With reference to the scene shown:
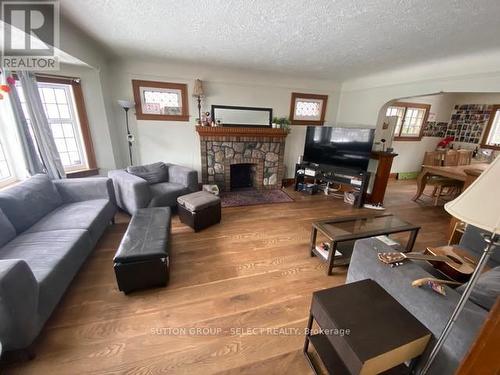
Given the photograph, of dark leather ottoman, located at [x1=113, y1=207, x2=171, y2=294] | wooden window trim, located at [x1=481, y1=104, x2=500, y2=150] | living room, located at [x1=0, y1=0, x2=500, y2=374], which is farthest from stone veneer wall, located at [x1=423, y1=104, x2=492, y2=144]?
dark leather ottoman, located at [x1=113, y1=207, x2=171, y2=294]

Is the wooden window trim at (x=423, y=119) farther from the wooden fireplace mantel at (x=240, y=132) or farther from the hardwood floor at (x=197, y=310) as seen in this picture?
the hardwood floor at (x=197, y=310)

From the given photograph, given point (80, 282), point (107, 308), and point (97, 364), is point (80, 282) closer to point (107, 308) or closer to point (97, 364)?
point (107, 308)

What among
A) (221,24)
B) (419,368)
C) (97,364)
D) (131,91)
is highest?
(221,24)

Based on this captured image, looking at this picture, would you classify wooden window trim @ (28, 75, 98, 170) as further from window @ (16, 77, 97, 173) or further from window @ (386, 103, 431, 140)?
window @ (386, 103, 431, 140)

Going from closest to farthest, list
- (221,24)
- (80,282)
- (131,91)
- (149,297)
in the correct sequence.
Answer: (149,297) < (80,282) < (221,24) < (131,91)

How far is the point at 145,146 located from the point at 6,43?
1.90 m

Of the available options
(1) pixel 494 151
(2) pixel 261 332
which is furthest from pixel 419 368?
(1) pixel 494 151

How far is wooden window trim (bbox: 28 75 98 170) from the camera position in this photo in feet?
8.95

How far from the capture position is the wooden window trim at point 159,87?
3.43 meters

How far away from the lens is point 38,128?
246cm

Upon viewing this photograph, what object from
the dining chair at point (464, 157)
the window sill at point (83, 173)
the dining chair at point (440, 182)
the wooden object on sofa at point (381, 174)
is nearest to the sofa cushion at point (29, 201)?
the window sill at point (83, 173)

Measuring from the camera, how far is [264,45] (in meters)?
2.48

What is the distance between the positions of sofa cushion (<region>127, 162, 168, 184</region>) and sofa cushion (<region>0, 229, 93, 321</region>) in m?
1.42


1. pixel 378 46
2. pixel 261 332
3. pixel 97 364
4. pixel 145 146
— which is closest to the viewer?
pixel 97 364
